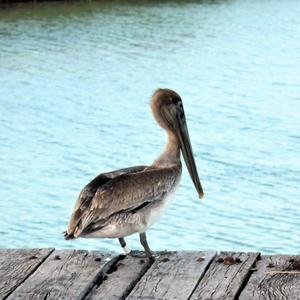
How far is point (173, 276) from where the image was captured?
4332mm

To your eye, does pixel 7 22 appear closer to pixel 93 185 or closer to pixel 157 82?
pixel 157 82

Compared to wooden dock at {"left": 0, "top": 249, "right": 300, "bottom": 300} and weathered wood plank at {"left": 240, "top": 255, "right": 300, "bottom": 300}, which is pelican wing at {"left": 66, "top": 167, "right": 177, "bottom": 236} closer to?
wooden dock at {"left": 0, "top": 249, "right": 300, "bottom": 300}

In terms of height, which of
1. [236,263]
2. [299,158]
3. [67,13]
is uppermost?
[236,263]

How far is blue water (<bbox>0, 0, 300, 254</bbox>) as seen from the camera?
955 centimetres

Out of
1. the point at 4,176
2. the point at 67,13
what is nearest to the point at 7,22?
the point at 67,13

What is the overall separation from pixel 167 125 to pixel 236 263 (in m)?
0.84

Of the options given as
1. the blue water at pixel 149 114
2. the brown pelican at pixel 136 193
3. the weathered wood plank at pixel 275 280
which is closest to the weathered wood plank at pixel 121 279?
the brown pelican at pixel 136 193

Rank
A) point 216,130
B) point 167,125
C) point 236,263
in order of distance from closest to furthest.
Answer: point 236,263 → point 167,125 → point 216,130

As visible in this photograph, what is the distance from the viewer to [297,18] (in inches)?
1003

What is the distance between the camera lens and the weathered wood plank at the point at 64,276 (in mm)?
4102

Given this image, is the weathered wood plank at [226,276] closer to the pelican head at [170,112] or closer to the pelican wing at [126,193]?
the pelican wing at [126,193]

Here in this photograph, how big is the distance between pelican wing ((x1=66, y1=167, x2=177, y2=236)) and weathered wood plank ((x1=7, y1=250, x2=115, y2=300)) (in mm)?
111

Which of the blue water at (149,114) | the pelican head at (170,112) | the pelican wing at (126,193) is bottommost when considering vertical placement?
the blue water at (149,114)

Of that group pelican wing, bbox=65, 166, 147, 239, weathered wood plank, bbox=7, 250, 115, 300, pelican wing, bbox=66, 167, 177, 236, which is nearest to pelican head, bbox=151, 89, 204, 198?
pelican wing, bbox=66, 167, 177, 236
